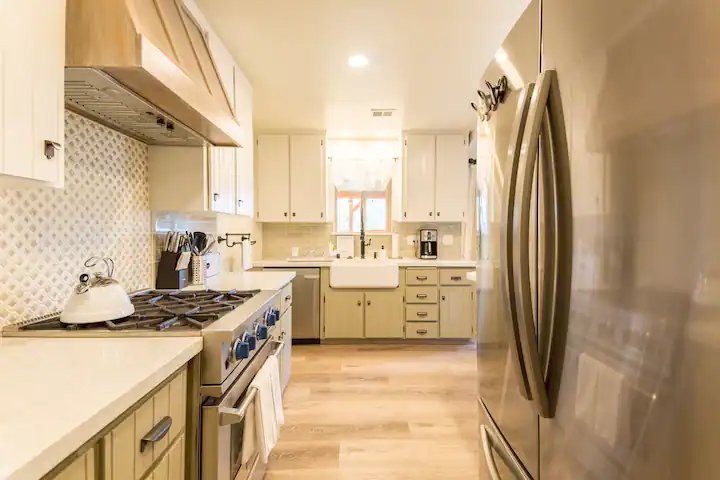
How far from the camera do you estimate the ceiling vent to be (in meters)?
3.76

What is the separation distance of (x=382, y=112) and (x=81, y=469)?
3592mm

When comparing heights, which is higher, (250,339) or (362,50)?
(362,50)

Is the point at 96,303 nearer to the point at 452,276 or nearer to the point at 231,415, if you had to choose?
the point at 231,415

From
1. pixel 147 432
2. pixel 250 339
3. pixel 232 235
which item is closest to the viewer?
pixel 147 432

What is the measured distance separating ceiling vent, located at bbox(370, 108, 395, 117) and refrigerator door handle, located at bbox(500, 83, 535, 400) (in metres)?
3.00

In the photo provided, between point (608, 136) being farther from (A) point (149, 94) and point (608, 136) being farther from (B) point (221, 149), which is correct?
(B) point (221, 149)

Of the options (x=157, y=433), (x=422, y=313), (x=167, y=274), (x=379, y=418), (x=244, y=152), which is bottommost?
(x=379, y=418)

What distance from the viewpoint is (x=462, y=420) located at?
8.36 ft

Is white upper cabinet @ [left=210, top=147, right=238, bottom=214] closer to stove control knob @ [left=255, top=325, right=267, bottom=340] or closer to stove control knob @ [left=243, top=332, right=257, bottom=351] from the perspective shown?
stove control knob @ [left=255, top=325, right=267, bottom=340]

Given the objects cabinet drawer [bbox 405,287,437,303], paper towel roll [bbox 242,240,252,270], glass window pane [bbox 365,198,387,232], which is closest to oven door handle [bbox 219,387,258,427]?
paper towel roll [bbox 242,240,252,270]

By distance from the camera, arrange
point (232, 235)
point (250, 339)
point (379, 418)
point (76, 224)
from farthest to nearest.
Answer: point (232, 235)
point (379, 418)
point (76, 224)
point (250, 339)

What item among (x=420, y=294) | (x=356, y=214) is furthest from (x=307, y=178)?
(x=420, y=294)

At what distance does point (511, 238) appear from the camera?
0.89m

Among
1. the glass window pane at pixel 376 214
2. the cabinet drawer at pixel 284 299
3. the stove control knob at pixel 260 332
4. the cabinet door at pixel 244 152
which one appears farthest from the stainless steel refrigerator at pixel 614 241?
the glass window pane at pixel 376 214
